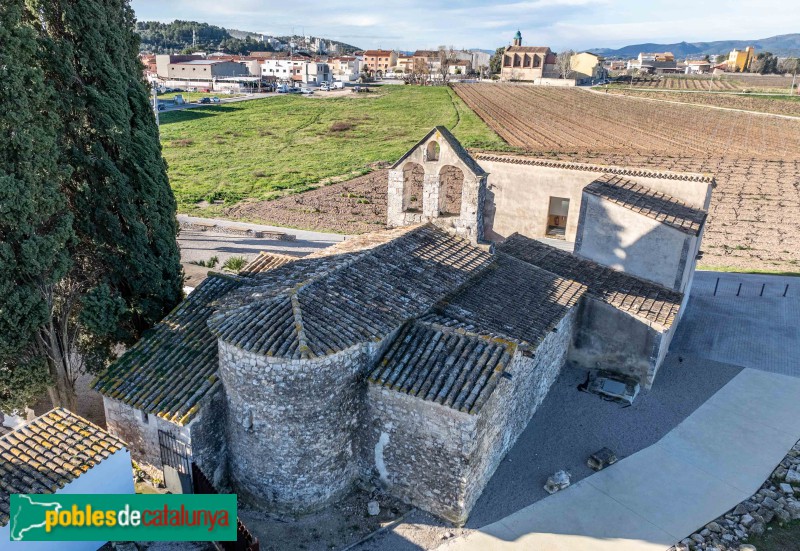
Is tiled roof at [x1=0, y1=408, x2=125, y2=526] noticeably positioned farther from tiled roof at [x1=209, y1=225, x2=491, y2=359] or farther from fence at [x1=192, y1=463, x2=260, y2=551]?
tiled roof at [x1=209, y1=225, x2=491, y2=359]

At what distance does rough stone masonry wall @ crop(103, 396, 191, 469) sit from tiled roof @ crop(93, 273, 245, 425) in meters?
0.32

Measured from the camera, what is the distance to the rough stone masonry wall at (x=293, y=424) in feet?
35.6

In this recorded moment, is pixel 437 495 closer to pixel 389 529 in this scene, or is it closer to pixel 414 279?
pixel 389 529

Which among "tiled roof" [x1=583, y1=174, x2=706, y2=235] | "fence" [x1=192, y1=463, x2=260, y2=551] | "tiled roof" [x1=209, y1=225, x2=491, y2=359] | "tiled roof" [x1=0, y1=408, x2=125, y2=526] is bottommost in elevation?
"fence" [x1=192, y1=463, x2=260, y2=551]

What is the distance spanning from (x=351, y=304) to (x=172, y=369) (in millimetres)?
4174

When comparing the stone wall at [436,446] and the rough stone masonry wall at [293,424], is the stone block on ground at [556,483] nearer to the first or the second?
the stone wall at [436,446]

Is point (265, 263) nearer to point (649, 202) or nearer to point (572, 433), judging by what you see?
point (572, 433)

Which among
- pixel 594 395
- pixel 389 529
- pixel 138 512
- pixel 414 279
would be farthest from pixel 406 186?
pixel 138 512

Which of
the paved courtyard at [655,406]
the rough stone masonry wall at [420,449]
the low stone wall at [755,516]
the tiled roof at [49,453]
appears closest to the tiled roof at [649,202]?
the paved courtyard at [655,406]

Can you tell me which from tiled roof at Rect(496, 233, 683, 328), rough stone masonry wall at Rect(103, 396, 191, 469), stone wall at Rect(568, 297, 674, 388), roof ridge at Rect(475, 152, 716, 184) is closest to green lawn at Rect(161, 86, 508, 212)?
roof ridge at Rect(475, 152, 716, 184)

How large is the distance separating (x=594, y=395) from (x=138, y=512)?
11.9 metres

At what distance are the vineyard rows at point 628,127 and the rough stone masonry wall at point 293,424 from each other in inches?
1746

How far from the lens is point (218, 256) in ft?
86.2

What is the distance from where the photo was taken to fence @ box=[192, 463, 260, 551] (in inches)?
394
